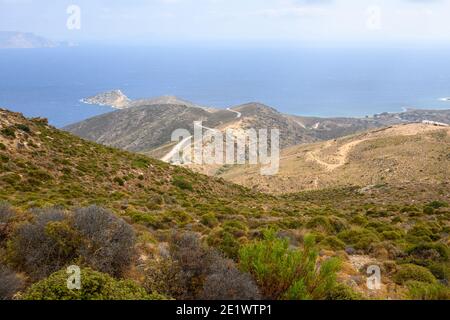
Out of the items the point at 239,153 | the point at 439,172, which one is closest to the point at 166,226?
the point at 439,172

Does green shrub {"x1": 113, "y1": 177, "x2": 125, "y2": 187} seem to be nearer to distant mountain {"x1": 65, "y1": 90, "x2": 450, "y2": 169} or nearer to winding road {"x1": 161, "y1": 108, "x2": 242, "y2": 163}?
winding road {"x1": 161, "y1": 108, "x2": 242, "y2": 163}

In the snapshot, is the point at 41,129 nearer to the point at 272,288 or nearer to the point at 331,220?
the point at 331,220

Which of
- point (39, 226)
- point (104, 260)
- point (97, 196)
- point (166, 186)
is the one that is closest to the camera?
point (104, 260)

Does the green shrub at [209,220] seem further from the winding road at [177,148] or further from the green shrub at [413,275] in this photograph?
the winding road at [177,148]

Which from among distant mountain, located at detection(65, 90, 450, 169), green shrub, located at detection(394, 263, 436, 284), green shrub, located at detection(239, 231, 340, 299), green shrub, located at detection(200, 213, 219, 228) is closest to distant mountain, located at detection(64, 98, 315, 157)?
distant mountain, located at detection(65, 90, 450, 169)

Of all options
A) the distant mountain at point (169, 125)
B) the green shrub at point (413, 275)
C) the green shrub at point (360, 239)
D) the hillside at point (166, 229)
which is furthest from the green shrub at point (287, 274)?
the distant mountain at point (169, 125)
